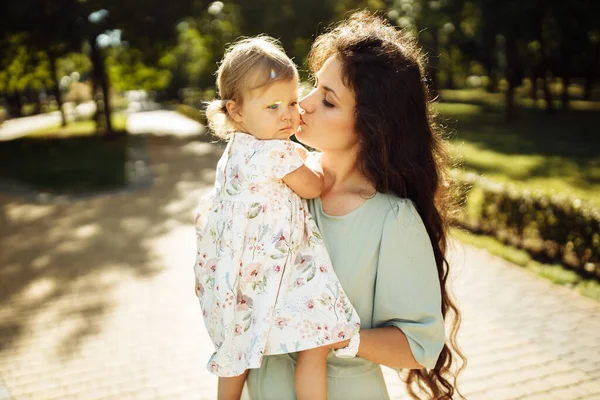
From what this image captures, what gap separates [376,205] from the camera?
1.92 m

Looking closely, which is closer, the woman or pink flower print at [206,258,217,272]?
the woman

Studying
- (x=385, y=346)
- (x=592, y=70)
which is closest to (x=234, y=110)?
(x=385, y=346)

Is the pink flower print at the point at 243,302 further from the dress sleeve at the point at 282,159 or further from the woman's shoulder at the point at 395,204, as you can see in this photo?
the woman's shoulder at the point at 395,204

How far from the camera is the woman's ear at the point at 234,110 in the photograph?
2055mm

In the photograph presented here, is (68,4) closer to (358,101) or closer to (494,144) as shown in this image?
(494,144)

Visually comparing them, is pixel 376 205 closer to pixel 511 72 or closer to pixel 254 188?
pixel 254 188

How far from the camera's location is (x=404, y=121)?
1959mm

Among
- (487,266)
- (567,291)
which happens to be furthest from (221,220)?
(487,266)

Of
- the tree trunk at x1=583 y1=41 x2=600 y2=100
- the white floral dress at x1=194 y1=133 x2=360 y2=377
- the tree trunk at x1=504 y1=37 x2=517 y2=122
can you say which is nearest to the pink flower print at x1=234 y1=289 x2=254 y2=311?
the white floral dress at x1=194 y1=133 x2=360 y2=377

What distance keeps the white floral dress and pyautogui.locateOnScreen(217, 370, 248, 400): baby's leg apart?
9 centimetres

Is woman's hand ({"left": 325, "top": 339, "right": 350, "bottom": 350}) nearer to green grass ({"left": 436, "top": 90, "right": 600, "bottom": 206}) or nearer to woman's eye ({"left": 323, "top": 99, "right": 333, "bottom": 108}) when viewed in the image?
woman's eye ({"left": 323, "top": 99, "right": 333, "bottom": 108})

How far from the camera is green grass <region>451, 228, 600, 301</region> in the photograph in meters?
6.60

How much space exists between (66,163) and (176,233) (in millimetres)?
10405

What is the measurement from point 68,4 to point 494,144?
16690mm
